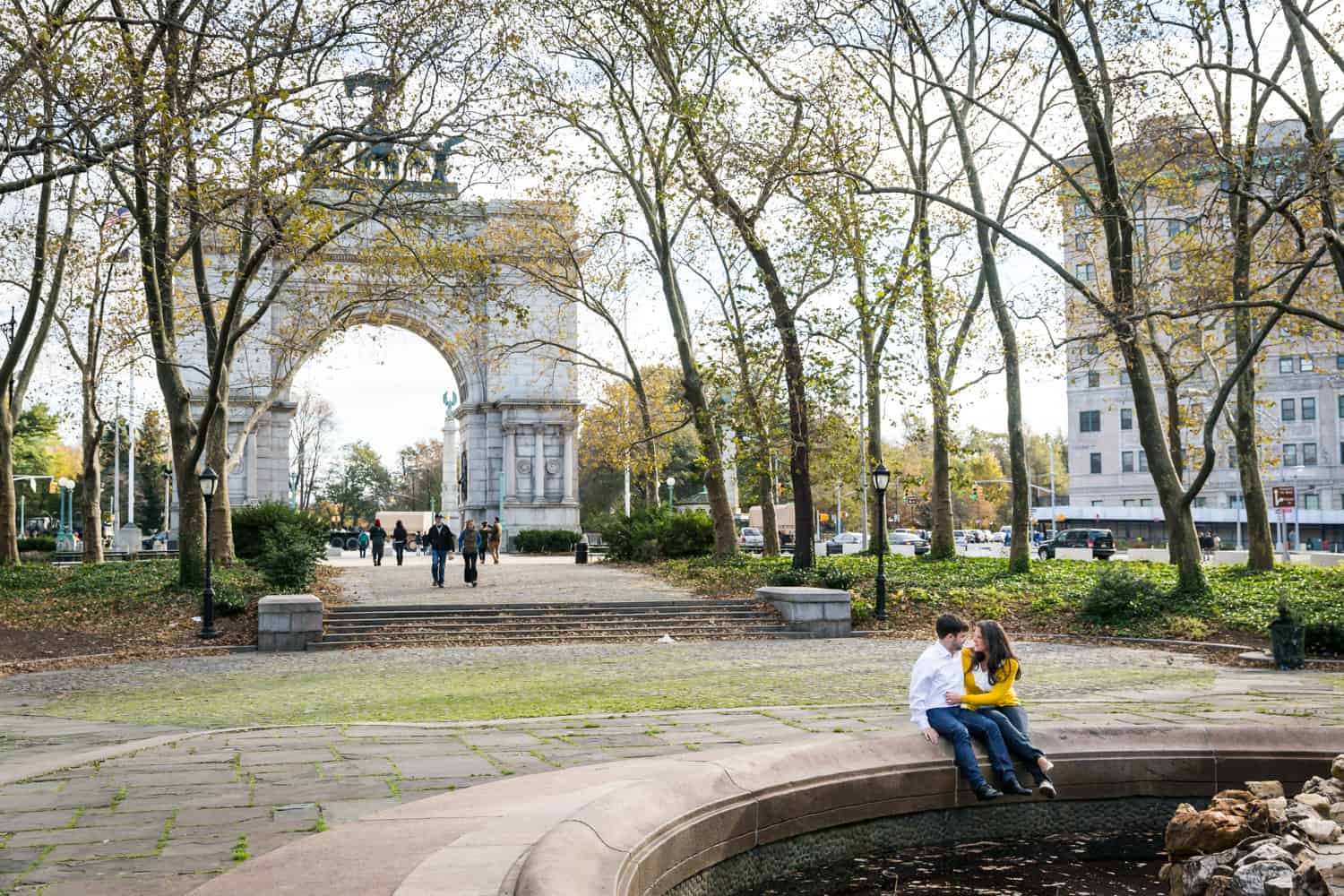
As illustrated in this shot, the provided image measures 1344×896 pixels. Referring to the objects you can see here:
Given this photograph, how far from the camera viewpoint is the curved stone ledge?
5039 mm

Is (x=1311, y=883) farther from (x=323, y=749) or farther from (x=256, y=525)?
(x=256, y=525)

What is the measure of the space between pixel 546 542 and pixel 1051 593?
32.4 metres

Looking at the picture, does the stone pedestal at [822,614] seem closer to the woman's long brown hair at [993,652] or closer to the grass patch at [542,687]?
the grass patch at [542,687]

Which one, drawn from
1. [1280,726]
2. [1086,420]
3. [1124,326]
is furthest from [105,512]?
[1280,726]

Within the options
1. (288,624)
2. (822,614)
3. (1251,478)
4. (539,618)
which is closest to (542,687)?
(288,624)

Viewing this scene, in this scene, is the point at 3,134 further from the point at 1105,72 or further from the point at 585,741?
the point at 1105,72

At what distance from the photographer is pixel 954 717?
7.60 meters

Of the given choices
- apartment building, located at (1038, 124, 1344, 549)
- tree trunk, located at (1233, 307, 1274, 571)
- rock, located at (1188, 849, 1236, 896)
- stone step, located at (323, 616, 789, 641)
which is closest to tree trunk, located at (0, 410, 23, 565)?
stone step, located at (323, 616, 789, 641)

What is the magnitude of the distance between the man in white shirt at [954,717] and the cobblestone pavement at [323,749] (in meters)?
1.20

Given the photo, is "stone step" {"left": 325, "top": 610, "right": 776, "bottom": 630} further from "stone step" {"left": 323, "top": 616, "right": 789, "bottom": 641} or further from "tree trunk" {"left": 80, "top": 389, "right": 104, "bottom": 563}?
"tree trunk" {"left": 80, "top": 389, "right": 104, "bottom": 563}

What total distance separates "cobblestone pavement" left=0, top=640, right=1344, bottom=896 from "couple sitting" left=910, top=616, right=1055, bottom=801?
1.12 metres

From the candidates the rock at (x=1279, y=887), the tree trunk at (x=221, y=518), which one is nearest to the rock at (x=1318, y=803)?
the rock at (x=1279, y=887)

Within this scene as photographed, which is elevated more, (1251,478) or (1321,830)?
(1251,478)

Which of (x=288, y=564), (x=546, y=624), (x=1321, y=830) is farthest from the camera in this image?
(x=288, y=564)
